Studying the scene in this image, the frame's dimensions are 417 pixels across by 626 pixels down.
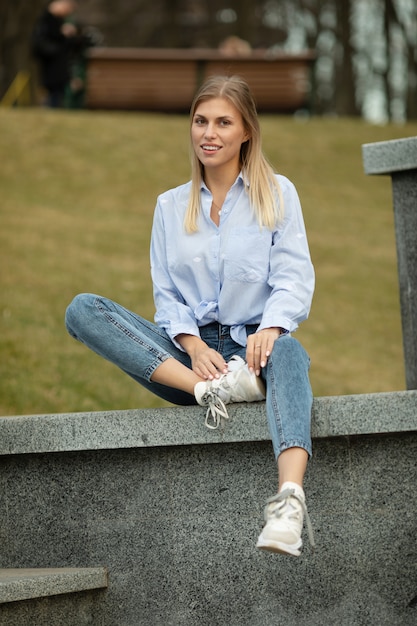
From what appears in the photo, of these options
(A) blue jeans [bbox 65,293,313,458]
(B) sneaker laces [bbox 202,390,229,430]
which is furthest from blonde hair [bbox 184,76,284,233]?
(B) sneaker laces [bbox 202,390,229,430]

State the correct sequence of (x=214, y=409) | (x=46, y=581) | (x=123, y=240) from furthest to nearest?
(x=123, y=240) < (x=214, y=409) < (x=46, y=581)

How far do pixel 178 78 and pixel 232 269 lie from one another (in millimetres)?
12001

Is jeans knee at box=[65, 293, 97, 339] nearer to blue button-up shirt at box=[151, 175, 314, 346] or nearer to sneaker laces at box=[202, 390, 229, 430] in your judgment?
blue button-up shirt at box=[151, 175, 314, 346]

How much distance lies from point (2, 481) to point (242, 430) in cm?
79

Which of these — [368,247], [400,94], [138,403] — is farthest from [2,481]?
A: [400,94]

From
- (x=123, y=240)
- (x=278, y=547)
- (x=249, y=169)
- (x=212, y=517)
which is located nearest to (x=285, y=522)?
(x=278, y=547)

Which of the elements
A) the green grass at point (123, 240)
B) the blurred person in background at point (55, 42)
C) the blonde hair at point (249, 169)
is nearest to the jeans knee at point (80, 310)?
the blonde hair at point (249, 169)

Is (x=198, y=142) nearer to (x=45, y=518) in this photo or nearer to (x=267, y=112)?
(x=45, y=518)

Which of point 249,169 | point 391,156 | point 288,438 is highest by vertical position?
point 391,156

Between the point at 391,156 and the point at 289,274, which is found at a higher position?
the point at 391,156

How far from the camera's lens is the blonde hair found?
3.32 meters

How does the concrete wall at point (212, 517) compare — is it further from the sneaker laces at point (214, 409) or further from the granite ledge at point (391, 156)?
the granite ledge at point (391, 156)

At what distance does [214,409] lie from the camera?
2.98m

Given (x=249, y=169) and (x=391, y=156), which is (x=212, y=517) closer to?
(x=249, y=169)
